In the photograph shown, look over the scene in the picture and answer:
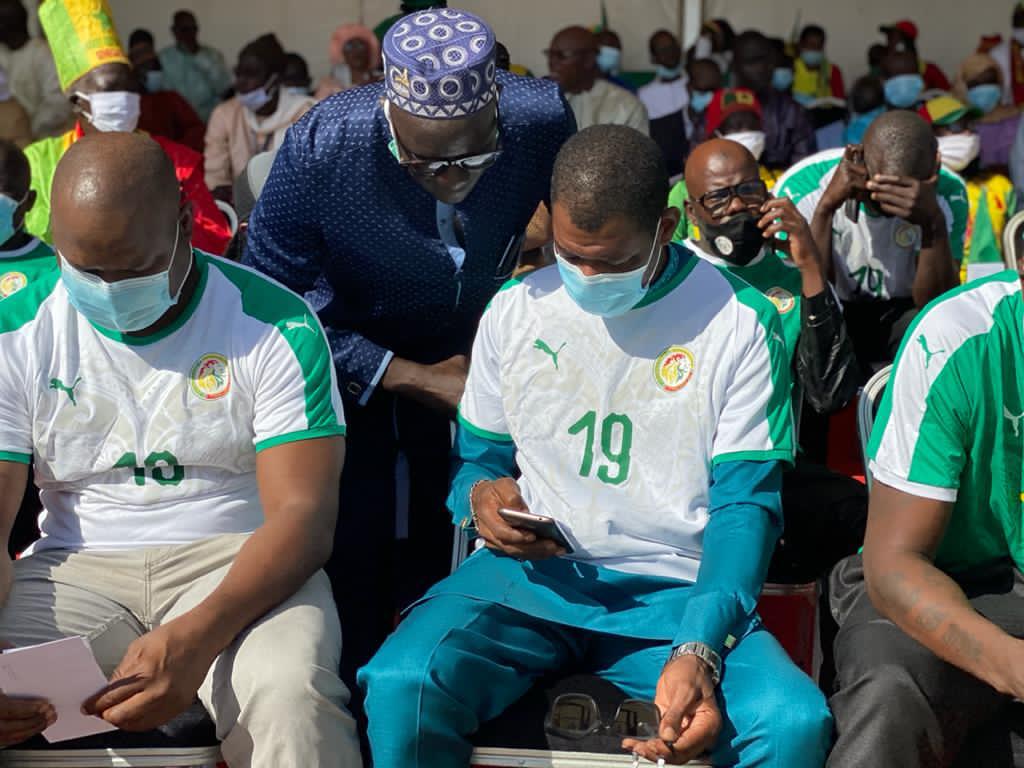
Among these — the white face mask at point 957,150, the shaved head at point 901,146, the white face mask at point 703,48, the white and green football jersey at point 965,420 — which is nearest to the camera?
the white and green football jersey at point 965,420

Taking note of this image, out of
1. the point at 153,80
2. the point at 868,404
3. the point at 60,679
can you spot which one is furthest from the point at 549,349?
the point at 153,80

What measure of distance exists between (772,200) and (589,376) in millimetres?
1539

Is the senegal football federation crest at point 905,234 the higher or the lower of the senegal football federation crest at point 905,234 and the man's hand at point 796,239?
the lower

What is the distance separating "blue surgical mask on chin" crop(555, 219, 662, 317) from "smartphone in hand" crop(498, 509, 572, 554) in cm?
49

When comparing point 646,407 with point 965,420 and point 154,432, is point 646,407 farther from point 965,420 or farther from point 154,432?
point 154,432

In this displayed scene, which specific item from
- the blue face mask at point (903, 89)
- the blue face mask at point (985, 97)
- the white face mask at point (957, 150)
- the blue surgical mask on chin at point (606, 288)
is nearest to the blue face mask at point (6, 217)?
the blue surgical mask on chin at point (606, 288)

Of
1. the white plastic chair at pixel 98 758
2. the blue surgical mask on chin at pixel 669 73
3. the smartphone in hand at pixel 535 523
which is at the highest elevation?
the smartphone in hand at pixel 535 523

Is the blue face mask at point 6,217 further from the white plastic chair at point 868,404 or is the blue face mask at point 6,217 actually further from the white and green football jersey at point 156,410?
the white plastic chair at point 868,404

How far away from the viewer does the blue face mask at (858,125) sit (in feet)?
32.5

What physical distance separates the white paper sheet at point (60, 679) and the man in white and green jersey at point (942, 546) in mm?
1408

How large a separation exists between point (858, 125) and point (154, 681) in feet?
28.4

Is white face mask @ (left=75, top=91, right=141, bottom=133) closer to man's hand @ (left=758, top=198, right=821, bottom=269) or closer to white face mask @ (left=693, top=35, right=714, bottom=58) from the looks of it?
man's hand @ (left=758, top=198, right=821, bottom=269)

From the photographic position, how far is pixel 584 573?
2947 millimetres

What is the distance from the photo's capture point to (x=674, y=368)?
2961 mm
